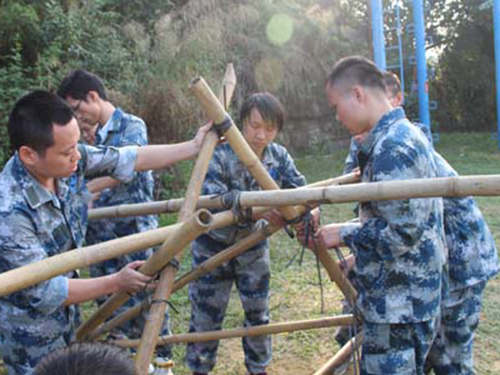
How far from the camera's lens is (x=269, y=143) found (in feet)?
10.9

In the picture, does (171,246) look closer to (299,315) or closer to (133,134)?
(133,134)

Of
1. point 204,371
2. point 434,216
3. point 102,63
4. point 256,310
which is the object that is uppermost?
point 102,63

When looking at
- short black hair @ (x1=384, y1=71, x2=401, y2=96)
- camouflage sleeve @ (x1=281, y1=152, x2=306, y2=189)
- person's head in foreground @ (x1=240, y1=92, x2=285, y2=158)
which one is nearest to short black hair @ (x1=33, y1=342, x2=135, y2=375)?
person's head in foreground @ (x1=240, y1=92, x2=285, y2=158)

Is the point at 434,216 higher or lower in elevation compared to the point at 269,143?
lower

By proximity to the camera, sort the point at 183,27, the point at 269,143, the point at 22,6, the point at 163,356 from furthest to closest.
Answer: the point at 183,27, the point at 22,6, the point at 163,356, the point at 269,143

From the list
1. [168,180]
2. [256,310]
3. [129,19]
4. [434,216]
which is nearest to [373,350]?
[434,216]

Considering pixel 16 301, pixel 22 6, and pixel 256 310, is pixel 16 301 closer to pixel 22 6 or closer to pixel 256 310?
pixel 256 310

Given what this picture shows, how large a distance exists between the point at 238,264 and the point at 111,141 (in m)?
1.08

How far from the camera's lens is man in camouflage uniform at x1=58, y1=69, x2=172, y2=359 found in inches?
131

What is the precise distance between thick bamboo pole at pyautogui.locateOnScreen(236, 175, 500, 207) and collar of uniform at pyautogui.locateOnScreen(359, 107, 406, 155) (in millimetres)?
301

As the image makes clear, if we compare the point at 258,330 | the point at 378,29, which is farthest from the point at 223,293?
the point at 378,29

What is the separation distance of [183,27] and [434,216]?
869 centimetres

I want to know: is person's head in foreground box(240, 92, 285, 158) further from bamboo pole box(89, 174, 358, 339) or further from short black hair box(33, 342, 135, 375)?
short black hair box(33, 342, 135, 375)

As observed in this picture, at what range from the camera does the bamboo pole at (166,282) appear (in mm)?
2043
